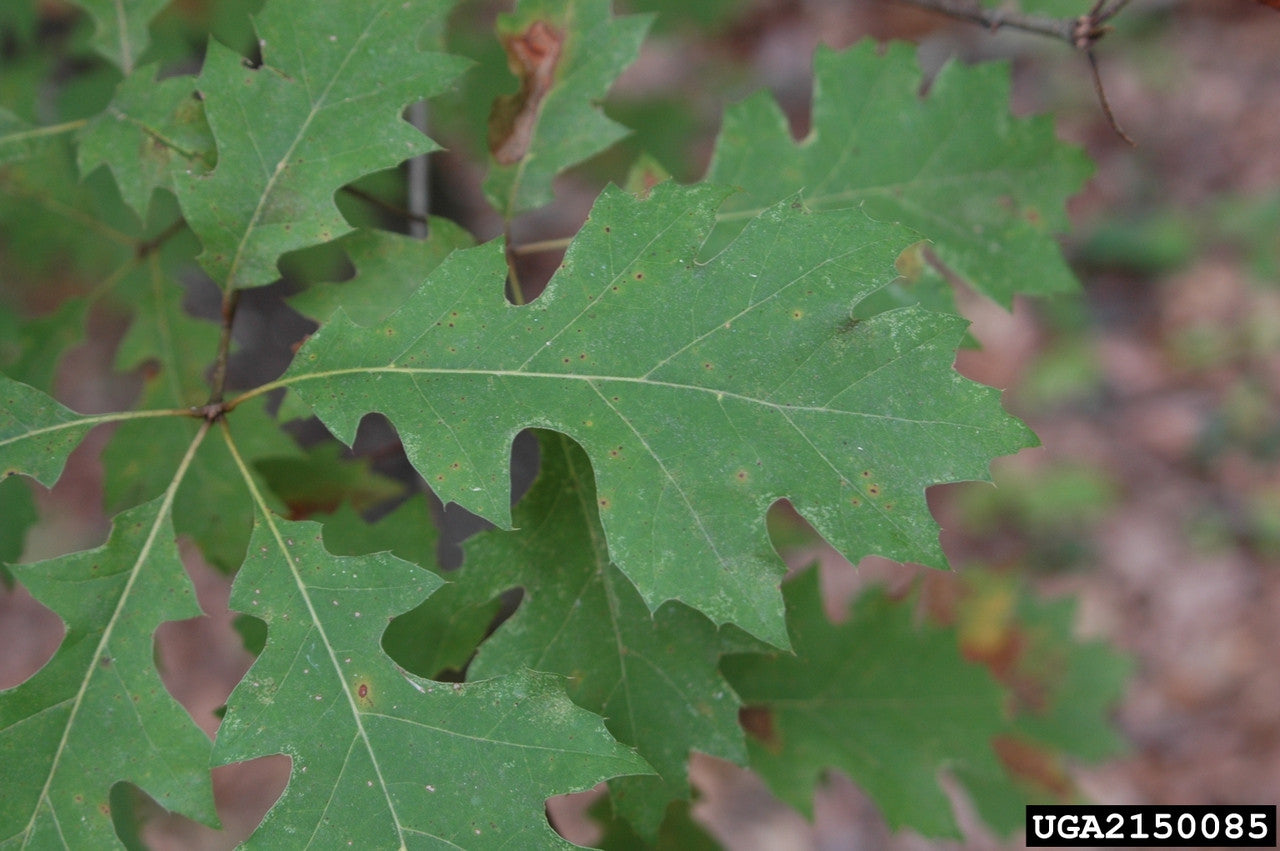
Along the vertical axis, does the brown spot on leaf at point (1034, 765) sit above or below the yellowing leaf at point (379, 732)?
below

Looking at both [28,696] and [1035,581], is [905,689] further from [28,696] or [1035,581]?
[1035,581]

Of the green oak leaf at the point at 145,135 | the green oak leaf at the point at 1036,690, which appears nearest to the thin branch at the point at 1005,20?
the green oak leaf at the point at 145,135

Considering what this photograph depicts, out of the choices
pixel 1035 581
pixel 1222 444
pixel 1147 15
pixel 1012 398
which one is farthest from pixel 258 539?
pixel 1147 15

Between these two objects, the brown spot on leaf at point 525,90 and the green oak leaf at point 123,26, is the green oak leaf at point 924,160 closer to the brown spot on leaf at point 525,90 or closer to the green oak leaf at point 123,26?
the brown spot on leaf at point 525,90

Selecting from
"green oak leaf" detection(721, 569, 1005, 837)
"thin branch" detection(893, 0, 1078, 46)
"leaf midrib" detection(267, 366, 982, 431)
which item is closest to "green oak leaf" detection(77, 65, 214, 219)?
"leaf midrib" detection(267, 366, 982, 431)

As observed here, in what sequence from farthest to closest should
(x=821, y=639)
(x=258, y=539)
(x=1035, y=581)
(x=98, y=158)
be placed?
(x=1035, y=581)
(x=821, y=639)
(x=98, y=158)
(x=258, y=539)

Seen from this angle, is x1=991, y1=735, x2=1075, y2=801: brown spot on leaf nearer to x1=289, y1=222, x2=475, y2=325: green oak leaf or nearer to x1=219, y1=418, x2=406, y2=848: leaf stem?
x1=219, y1=418, x2=406, y2=848: leaf stem
